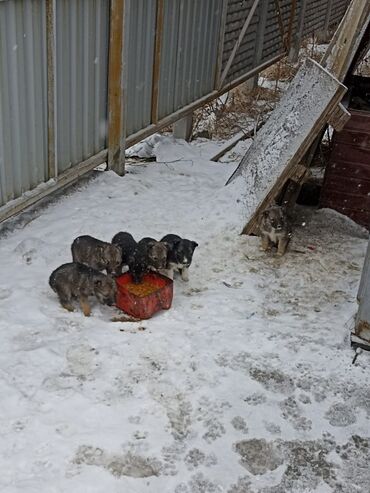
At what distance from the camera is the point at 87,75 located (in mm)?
7527

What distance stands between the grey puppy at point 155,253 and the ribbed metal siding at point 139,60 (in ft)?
10.5

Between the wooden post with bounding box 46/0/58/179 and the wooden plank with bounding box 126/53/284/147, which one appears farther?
the wooden plank with bounding box 126/53/284/147

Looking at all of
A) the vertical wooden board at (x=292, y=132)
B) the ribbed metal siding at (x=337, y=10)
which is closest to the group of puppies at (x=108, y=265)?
the vertical wooden board at (x=292, y=132)

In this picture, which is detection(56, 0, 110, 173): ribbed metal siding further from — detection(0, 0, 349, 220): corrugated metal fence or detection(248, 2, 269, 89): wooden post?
detection(248, 2, 269, 89): wooden post

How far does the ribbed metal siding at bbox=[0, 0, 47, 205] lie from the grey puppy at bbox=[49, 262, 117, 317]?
143 centimetres

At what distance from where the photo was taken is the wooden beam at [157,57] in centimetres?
873

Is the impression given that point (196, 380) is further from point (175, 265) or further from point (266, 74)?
point (266, 74)

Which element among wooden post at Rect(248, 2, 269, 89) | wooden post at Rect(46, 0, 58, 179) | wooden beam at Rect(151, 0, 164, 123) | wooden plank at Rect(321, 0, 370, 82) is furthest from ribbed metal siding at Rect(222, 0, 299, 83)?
wooden post at Rect(46, 0, 58, 179)

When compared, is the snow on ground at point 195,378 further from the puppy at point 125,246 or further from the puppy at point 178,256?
the puppy at point 125,246

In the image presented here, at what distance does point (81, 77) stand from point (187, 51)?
306 cm

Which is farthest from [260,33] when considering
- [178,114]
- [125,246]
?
[125,246]

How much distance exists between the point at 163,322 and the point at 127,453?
5.11 ft

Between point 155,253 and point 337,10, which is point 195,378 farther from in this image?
point 337,10

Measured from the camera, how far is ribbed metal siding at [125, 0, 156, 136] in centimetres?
817
